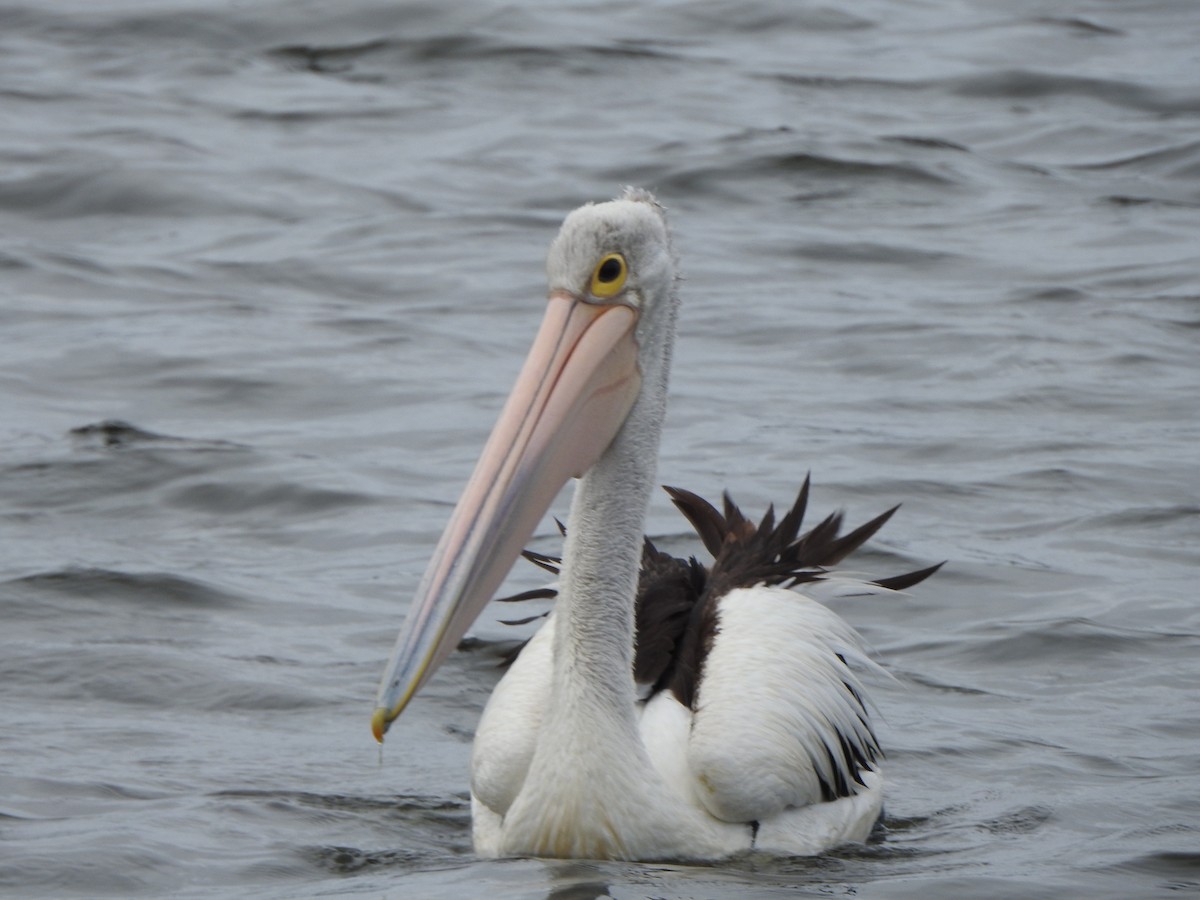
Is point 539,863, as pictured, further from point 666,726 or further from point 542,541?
point 542,541

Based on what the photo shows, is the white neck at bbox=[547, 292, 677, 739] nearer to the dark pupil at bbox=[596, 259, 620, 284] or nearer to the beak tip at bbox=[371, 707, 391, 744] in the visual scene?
the dark pupil at bbox=[596, 259, 620, 284]

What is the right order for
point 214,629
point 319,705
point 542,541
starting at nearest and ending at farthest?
point 319,705
point 214,629
point 542,541

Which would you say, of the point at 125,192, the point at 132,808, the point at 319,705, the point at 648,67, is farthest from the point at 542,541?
the point at 648,67

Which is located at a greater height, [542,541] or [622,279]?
[622,279]

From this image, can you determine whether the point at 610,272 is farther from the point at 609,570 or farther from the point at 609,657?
the point at 609,657

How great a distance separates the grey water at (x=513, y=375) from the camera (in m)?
4.89

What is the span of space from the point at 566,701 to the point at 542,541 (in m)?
2.94

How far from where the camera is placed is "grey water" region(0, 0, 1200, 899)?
4.89m

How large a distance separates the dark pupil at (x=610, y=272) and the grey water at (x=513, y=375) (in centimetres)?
119

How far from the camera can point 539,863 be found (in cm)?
417

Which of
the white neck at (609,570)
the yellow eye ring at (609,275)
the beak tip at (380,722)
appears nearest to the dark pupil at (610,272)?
the yellow eye ring at (609,275)

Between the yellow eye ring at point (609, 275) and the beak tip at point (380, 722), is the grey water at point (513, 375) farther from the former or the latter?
the yellow eye ring at point (609, 275)

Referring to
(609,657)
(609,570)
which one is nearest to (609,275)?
(609,570)

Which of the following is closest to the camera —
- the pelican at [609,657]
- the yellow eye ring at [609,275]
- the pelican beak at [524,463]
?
the pelican beak at [524,463]
